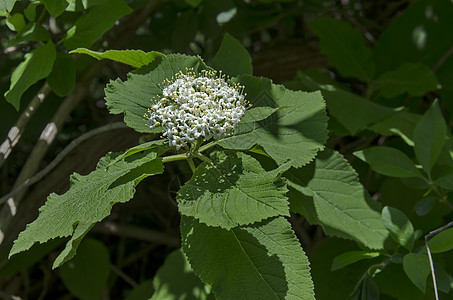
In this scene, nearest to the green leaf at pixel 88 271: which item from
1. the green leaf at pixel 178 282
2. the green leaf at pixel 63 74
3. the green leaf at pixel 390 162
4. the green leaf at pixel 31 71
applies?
the green leaf at pixel 178 282

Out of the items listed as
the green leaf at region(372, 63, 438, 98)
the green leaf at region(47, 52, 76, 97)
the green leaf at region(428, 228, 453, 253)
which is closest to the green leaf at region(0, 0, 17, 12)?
the green leaf at region(47, 52, 76, 97)

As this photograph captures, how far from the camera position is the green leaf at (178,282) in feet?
4.31

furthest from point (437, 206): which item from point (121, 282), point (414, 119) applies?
point (121, 282)

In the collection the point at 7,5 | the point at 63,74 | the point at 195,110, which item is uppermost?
Answer: the point at 7,5

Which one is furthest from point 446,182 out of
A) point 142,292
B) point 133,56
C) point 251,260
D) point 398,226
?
point 142,292

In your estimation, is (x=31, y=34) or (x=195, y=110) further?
(x=31, y=34)

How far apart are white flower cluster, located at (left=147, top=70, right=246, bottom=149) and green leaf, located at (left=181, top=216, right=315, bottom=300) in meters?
0.17

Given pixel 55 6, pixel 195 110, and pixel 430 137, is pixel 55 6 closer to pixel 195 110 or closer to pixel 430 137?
pixel 195 110

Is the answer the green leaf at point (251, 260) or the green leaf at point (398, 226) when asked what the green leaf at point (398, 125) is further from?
the green leaf at point (251, 260)

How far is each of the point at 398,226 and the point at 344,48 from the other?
2.61 feet

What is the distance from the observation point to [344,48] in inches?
65.6

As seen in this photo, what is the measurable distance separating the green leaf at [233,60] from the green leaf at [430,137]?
449 millimetres

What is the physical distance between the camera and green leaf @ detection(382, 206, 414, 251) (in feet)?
3.49

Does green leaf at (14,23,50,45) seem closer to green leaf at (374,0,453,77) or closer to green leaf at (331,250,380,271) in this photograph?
green leaf at (331,250,380,271)
